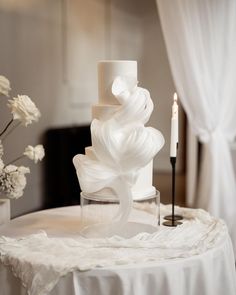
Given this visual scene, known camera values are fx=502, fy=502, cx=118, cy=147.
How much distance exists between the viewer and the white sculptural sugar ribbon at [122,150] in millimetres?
1740

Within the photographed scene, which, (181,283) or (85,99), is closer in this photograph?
(181,283)

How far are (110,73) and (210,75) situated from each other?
1.67m

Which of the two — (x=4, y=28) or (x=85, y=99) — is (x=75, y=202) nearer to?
(x=85, y=99)

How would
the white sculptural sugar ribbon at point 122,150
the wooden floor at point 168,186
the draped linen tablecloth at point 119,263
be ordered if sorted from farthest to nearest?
1. the wooden floor at point 168,186
2. the white sculptural sugar ribbon at point 122,150
3. the draped linen tablecloth at point 119,263

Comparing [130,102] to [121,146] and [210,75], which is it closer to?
[121,146]

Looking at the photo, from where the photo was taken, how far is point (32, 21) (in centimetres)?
302

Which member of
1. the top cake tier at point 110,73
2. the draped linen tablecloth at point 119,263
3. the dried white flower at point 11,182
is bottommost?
the draped linen tablecloth at point 119,263

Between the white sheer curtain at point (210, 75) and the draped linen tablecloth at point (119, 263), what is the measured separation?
1584 mm

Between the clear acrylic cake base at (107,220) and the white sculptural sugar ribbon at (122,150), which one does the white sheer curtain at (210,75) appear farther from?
the white sculptural sugar ribbon at (122,150)

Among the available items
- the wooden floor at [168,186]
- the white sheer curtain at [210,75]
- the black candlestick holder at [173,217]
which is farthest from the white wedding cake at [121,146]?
the wooden floor at [168,186]

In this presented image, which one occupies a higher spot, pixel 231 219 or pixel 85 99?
pixel 85 99

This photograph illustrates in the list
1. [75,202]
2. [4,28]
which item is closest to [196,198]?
[75,202]

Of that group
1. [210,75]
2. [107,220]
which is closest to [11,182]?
[107,220]

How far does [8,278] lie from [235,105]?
2249 mm
